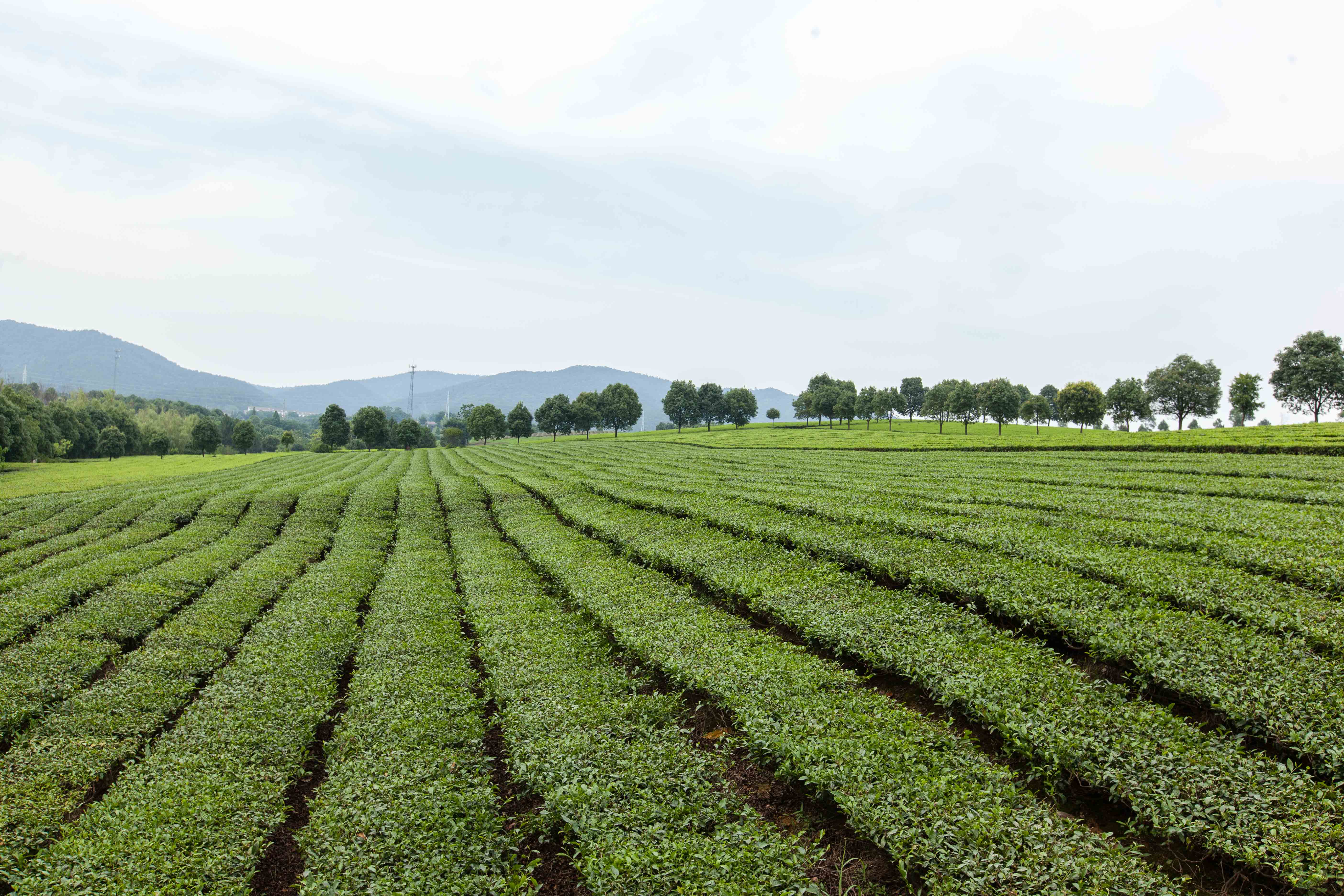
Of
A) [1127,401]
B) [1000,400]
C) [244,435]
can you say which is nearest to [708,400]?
[1000,400]

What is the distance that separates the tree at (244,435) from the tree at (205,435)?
10.4ft

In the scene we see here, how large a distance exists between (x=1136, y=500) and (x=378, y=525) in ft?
104

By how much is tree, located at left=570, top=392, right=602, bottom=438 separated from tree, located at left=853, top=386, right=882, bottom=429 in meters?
57.2

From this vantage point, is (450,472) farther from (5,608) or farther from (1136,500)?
(1136,500)

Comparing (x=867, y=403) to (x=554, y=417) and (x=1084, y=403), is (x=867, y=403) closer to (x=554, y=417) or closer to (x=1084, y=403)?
(x=1084, y=403)

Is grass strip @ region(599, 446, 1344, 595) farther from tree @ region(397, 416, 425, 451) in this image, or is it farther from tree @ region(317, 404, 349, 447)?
tree @ region(317, 404, 349, 447)

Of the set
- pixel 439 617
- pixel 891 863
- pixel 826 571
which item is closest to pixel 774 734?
pixel 891 863

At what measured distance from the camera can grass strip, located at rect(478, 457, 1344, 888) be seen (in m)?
6.00

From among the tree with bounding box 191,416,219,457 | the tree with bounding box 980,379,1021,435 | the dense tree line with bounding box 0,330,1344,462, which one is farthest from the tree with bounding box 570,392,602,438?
the tree with bounding box 980,379,1021,435

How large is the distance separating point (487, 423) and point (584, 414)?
79.7 ft

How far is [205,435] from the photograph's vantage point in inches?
4363

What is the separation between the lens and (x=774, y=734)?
852 cm

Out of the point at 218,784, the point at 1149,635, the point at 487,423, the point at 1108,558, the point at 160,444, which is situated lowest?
the point at 218,784

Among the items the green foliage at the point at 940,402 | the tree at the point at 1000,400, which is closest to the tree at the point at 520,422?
the green foliage at the point at 940,402
